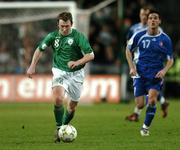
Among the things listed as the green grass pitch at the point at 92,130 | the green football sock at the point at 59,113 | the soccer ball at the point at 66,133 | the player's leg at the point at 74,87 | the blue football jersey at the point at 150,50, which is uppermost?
the blue football jersey at the point at 150,50

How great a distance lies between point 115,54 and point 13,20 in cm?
559

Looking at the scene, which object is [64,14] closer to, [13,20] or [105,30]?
[13,20]

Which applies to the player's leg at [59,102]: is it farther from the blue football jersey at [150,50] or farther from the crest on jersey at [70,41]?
the blue football jersey at [150,50]

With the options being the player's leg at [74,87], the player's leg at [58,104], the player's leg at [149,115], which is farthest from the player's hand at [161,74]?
the player's leg at [58,104]

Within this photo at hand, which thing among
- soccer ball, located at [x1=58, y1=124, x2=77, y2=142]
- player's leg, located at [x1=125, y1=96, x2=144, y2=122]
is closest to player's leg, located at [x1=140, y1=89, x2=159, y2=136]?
player's leg, located at [x1=125, y1=96, x2=144, y2=122]

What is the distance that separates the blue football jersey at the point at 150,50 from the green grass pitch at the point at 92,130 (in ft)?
4.06

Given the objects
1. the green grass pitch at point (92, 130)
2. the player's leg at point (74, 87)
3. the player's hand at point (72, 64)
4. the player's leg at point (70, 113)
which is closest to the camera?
the green grass pitch at point (92, 130)

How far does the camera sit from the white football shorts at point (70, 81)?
13.4 meters

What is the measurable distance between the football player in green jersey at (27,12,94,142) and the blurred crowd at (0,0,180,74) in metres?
13.3

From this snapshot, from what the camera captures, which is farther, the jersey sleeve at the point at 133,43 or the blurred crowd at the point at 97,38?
the blurred crowd at the point at 97,38

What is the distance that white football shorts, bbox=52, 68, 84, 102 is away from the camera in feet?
44.0

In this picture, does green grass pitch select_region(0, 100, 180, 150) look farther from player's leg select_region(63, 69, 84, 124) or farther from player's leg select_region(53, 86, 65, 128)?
player's leg select_region(63, 69, 84, 124)

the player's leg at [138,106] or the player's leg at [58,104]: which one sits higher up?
the player's leg at [58,104]

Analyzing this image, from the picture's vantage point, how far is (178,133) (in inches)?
587
